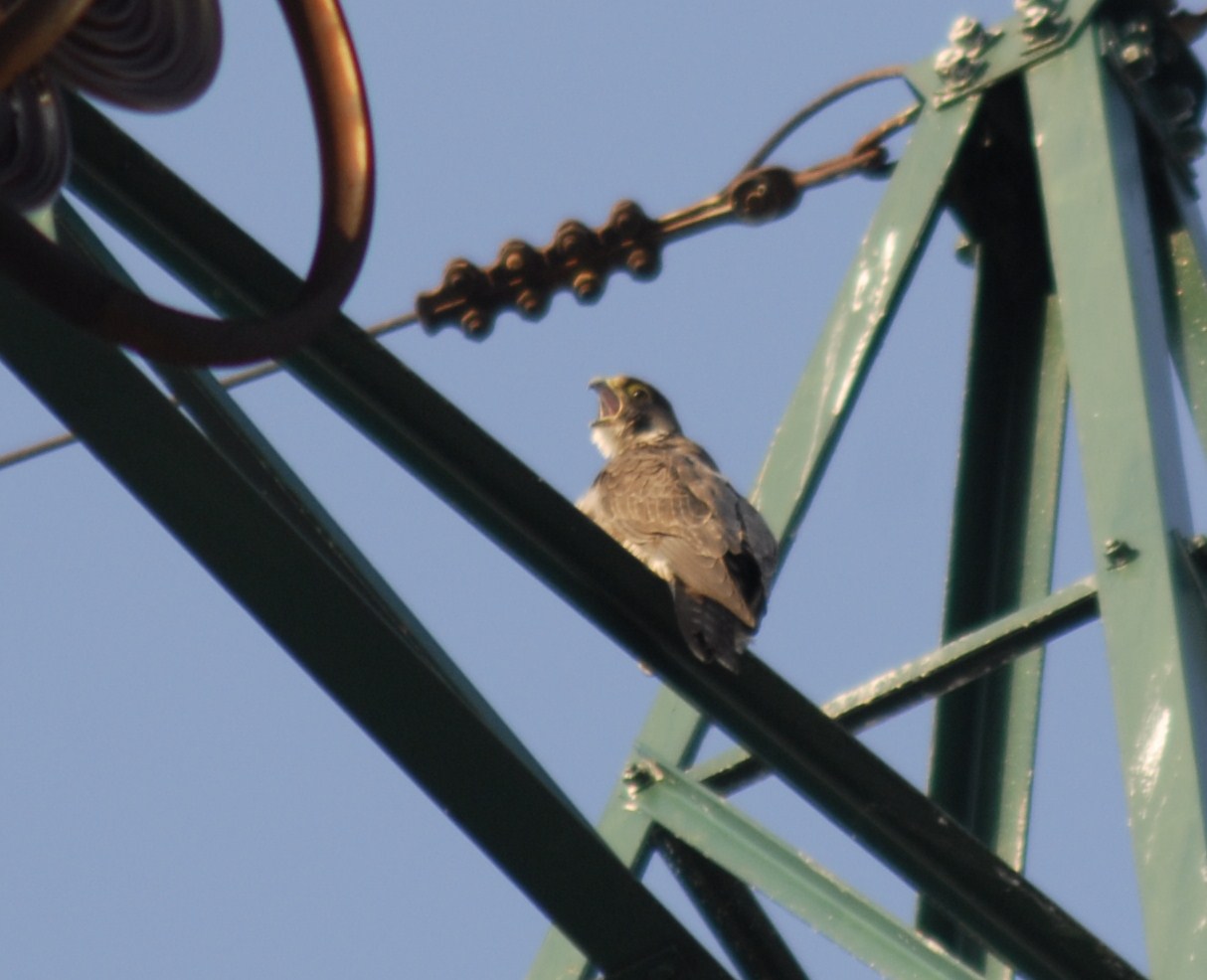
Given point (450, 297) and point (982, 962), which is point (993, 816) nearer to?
point (982, 962)

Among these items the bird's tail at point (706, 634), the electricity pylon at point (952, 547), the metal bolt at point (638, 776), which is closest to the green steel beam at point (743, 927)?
the electricity pylon at point (952, 547)

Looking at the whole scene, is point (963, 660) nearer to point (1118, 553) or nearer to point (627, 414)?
point (1118, 553)

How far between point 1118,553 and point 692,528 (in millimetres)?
1312

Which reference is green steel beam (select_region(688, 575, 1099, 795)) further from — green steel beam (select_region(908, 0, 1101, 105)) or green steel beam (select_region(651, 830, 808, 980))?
green steel beam (select_region(908, 0, 1101, 105))

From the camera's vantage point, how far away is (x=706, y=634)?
4.11 meters

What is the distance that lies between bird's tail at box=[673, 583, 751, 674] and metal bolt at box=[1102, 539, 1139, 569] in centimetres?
79

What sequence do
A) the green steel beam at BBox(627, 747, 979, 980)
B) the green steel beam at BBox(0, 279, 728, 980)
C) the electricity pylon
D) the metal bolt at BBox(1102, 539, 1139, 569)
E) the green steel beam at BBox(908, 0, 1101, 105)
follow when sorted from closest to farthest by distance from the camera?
1. the green steel beam at BBox(0, 279, 728, 980)
2. the electricity pylon
3. the green steel beam at BBox(627, 747, 979, 980)
4. the metal bolt at BBox(1102, 539, 1139, 569)
5. the green steel beam at BBox(908, 0, 1101, 105)

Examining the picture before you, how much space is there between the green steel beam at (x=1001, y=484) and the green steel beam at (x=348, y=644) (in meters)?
1.53

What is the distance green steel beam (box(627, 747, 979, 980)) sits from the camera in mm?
4594

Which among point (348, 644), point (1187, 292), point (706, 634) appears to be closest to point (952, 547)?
point (1187, 292)

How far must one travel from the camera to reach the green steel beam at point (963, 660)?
5066 millimetres

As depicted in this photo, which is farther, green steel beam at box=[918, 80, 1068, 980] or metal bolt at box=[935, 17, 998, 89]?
metal bolt at box=[935, 17, 998, 89]

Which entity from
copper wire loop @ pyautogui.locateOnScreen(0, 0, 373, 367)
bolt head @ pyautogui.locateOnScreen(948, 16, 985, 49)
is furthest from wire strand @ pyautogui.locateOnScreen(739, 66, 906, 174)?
copper wire loop @ pyautogui.locateOnScreen(0, 0, 373, 367)

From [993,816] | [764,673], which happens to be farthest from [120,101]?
[993,816]
